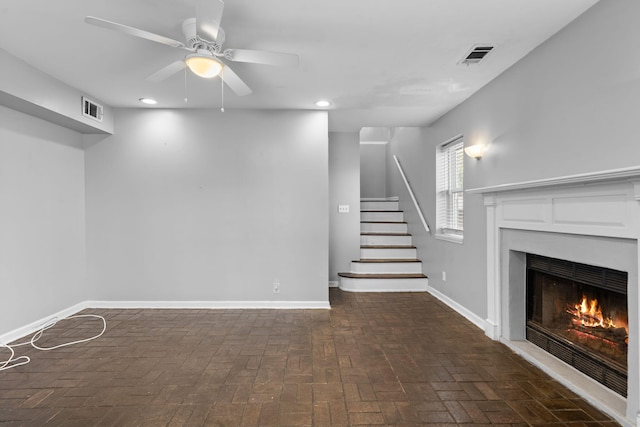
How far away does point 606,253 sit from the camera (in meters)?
2.10

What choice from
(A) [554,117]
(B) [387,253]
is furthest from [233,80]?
(B) [387,253]

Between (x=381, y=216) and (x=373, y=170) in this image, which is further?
(x=373, y=170)

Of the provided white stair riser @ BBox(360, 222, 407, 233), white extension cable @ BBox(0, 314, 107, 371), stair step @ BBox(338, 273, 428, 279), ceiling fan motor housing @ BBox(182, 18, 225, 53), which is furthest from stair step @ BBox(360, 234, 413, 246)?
ceiling fan motor housing @ BBox(182, 18, 225, 53)

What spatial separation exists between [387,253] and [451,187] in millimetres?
1571

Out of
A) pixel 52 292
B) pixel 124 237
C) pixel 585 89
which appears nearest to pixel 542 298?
pixel 585 89

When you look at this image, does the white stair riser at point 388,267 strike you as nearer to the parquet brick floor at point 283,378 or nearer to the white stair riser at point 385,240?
the white stair riser at point 385,240

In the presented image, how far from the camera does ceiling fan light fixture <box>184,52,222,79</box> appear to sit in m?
2.21

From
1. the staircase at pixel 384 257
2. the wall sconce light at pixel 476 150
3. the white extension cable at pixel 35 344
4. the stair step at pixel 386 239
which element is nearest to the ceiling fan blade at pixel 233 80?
the wall sconce light at pixel 476 150

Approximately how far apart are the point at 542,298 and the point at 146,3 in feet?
12.2

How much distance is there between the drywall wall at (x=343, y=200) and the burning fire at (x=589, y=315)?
3.28m

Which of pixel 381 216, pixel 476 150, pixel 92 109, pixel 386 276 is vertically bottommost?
pixel 386 276

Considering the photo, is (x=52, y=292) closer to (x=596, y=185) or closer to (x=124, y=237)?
(x=124, y=237)

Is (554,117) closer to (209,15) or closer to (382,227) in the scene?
(209,15)

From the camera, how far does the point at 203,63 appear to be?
7.38 feet
